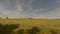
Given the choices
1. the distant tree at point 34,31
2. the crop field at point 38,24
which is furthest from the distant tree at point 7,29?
the distant tree at point 34,31

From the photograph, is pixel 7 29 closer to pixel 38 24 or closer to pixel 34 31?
pixel 34 31

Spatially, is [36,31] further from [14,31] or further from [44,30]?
[14,31]

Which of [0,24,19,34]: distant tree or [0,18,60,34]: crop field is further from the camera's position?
[0,18,60,34]: crop field

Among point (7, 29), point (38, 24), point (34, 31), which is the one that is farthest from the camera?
point (38, 24)

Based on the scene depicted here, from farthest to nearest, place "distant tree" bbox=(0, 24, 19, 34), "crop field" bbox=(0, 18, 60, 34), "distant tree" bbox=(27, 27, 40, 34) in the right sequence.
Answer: "crop field" bbox=(0, 18, 60, 34), "distant tree" bbox=(0, 24, 19, 34), "distant tree" bbox=(27, 27, 40, 34)

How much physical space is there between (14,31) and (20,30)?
1.43 m

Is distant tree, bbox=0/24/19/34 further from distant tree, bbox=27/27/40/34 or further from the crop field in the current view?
distant tree, bbox=27/27/40/34

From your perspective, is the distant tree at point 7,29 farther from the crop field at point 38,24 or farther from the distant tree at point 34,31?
the distant tree at point 34,31

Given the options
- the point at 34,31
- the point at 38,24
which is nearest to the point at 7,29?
the point at 34,31

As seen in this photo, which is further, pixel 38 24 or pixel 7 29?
pixel 38 24

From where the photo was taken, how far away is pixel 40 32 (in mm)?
33000

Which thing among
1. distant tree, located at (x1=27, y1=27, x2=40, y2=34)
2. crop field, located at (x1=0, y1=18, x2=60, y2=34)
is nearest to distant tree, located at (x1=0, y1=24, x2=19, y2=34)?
crop field, located at (x1=0, y1=18, x2=60, y2=34)

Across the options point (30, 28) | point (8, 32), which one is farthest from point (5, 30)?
point (30, 28)

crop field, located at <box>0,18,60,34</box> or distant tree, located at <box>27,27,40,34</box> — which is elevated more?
crop field, located at <box>0,18,60,34</box>
